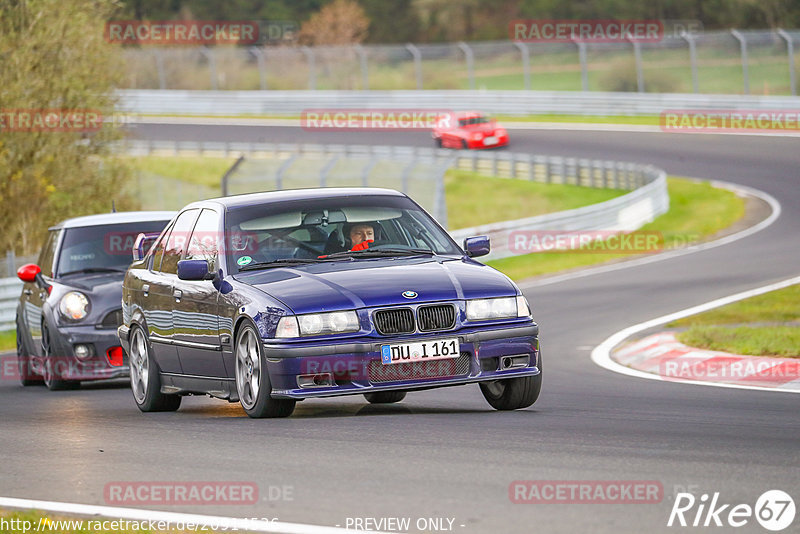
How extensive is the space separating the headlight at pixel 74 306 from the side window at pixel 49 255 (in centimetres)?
83

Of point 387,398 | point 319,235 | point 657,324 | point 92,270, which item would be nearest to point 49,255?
point 92,270

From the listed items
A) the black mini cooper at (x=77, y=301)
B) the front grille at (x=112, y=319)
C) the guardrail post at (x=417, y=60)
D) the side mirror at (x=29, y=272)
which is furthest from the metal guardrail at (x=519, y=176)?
the front grille at (x=112, y=319)

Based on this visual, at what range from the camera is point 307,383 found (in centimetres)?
858

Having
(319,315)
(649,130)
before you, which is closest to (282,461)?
(319,315)

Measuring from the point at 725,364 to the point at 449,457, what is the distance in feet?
19.3

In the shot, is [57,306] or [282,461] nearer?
[282,461]

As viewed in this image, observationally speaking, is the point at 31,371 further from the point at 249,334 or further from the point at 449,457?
the point at 449,457

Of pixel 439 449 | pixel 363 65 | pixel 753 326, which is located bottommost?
pixel 363 65

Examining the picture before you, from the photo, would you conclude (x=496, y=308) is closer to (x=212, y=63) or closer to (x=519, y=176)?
(x=519, y=176)

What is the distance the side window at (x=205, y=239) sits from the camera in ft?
32.1

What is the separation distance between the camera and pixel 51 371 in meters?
13.8

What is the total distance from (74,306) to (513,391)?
5.84 meters

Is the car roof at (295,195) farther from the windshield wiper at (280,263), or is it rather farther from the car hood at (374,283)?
the car hood at (374,283)

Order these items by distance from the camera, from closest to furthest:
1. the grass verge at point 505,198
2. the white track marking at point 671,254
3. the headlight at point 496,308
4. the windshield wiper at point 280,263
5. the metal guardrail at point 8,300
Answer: the headlight at point 496,308
the windshield wiper at point 280,263
the metal guardrail at point 8,300
the white track marking at point 671,254
the grass verge at point 505,198
